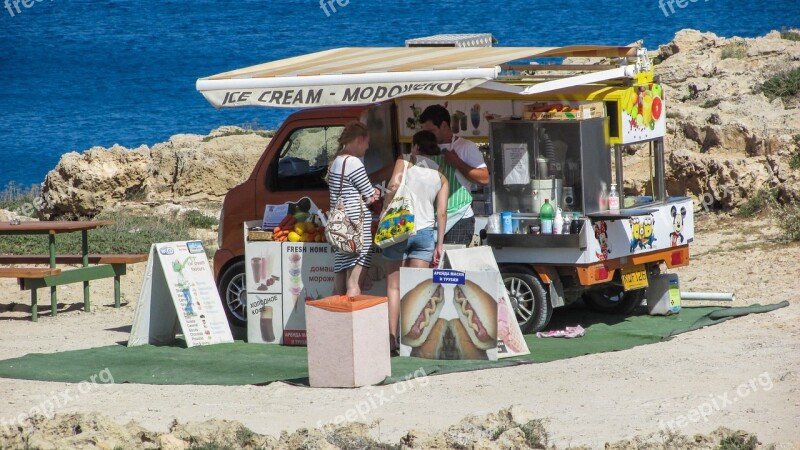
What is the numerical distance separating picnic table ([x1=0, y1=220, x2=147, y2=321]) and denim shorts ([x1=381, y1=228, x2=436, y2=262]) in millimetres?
3645

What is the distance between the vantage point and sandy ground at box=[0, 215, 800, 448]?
7684mm

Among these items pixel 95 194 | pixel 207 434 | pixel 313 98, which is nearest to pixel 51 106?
pixel 95 194

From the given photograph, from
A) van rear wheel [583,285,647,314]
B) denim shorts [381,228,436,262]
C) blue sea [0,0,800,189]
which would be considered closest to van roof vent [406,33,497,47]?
van rear wheel [583,285,647,314]

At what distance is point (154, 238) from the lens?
604 inches

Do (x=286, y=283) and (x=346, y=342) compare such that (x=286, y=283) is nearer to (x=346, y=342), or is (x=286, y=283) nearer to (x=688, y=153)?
(x=346, y=342)

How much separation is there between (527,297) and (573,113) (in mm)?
1465

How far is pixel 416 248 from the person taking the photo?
1001 cm

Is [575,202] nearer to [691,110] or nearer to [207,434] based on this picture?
[207,434]

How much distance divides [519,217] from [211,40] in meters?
43.1

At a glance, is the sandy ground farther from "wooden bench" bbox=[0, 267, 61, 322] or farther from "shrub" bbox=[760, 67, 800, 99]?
"shrub" bbox=[760, 67, 800, 99]

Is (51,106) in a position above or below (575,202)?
above

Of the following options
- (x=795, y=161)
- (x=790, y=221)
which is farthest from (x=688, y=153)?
(x=790, y=221)

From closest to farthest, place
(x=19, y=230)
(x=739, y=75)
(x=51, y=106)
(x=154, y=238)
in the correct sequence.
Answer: (x=19, y=230)
(x=154, y=238)
(x=739, y=75)
(x=51, y=106)

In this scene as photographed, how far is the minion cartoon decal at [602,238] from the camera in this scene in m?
10.4
